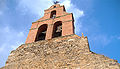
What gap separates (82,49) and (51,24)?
4.46m

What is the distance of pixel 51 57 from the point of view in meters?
5.79

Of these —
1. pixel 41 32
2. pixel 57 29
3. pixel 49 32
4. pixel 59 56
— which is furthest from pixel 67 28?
pixel 59 56

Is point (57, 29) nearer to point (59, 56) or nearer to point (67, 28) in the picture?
point (67, 28)

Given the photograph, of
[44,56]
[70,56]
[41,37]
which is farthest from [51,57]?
[41,37]

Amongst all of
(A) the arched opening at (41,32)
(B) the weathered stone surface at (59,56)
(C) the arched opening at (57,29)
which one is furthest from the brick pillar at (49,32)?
(B) the weathered stone surface at (59,56)

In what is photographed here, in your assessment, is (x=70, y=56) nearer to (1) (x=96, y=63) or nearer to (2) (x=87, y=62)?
(2) (x=87, y=62)

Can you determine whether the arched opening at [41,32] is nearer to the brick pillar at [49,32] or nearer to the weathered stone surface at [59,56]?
the brick pillar at [49,32]

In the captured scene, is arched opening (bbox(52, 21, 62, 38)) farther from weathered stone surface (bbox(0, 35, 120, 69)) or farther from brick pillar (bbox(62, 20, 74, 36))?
weathered stone surface (bbox(0, 35, 120, 69))

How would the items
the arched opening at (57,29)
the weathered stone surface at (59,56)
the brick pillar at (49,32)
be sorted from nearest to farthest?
the weathered stone surface at (59,56) → the brick pillar at (49,32) → the arched opening at (57,29)

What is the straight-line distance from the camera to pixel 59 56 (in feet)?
18.6

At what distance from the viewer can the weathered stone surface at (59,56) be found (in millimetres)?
4734

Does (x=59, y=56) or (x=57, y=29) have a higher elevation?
(x=57, y=29)

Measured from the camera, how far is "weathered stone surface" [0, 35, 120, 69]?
473 cm

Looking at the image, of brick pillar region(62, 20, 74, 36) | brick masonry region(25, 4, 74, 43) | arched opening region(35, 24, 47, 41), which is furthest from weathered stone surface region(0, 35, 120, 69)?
arched opening region(35, 24, 47, 41)
